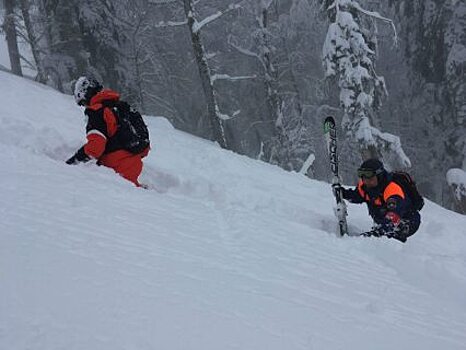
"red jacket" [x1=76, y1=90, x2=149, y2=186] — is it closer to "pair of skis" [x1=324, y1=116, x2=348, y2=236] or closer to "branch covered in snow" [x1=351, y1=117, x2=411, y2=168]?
Answer: "pair of skis" [x1=324, y1=116, x2=348, y2=236]

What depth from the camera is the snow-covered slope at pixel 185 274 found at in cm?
317

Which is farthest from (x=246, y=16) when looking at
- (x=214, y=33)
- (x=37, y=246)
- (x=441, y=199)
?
(x=37, y=246)

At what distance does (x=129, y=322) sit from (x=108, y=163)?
4530mm

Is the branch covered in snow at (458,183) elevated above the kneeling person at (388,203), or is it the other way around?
the kneeling person at (388,203)

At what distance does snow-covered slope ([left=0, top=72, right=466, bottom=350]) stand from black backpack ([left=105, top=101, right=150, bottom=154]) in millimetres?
459

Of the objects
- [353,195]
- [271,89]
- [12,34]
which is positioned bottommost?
[271,89]

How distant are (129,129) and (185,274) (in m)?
3.51

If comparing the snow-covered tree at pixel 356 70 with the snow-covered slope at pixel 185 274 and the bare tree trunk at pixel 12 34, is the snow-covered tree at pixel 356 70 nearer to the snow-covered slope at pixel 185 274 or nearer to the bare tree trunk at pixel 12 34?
the snow-covered slope at pixel 185 274

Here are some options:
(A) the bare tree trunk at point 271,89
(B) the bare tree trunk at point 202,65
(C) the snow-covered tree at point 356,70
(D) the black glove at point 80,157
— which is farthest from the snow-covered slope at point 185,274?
(A) the bare tree trunk at point 271,89

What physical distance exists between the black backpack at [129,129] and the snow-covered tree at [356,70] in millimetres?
10429

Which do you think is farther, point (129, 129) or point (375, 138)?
point (375, 138)

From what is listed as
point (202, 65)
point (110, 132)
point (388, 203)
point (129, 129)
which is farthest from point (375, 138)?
point (110, 132)

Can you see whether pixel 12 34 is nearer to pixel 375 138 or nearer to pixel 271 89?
pixel 271 89

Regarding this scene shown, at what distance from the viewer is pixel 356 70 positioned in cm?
1664
